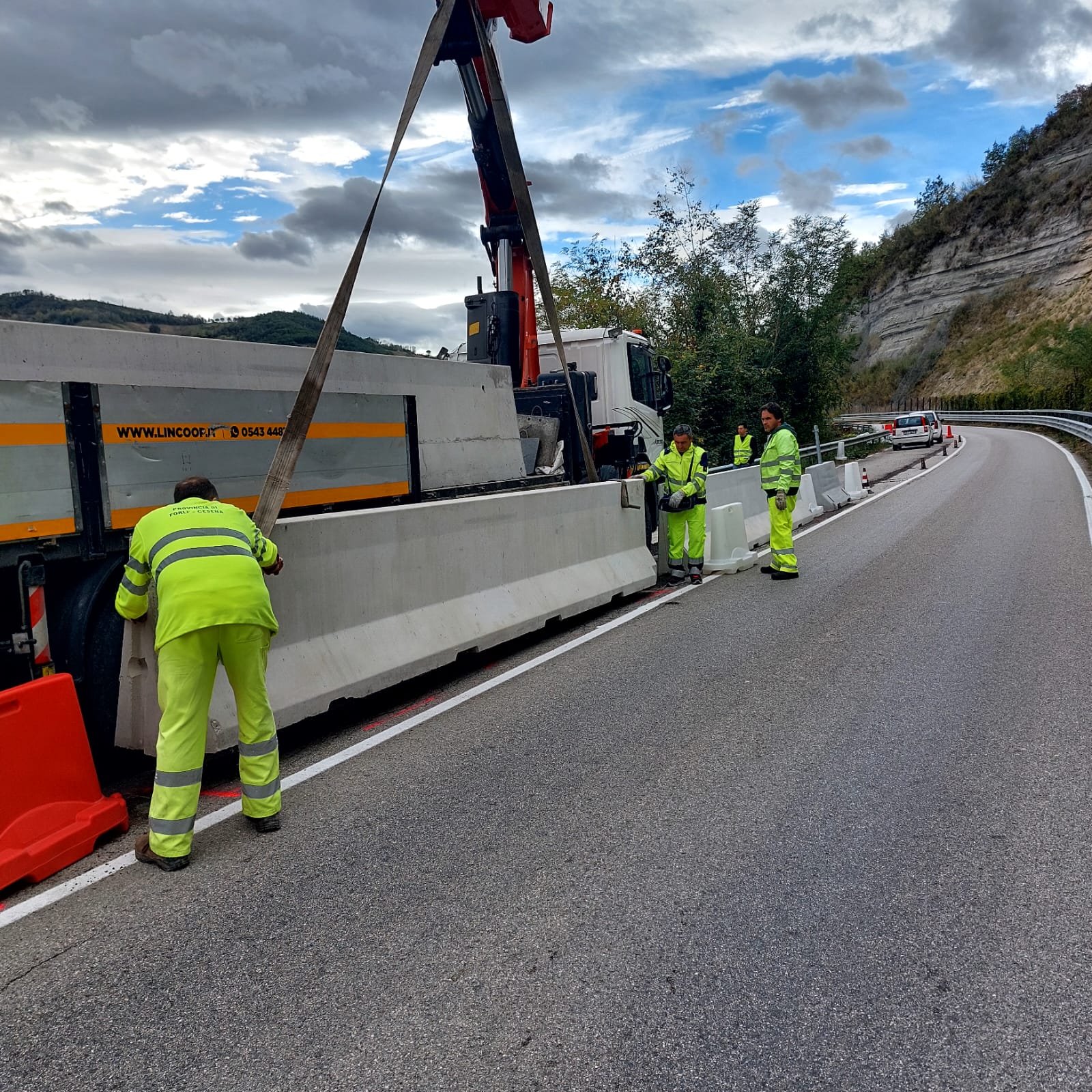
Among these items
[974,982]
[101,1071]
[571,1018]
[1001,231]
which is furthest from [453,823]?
[1001,231]

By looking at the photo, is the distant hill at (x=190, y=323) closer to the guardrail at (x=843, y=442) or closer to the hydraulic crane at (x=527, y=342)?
the hydraulic crane at (x=527, y=342)

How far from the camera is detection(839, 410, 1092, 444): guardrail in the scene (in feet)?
115

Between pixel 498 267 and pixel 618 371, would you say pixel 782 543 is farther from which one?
→ pixel 498 267

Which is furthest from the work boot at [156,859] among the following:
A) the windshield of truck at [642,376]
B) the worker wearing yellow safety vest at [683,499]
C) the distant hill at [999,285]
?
the distant hill at [999,285]

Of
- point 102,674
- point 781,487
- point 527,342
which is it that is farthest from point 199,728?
point 527,342

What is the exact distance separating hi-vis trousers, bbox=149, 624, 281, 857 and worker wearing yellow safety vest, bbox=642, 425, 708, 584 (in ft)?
21.3

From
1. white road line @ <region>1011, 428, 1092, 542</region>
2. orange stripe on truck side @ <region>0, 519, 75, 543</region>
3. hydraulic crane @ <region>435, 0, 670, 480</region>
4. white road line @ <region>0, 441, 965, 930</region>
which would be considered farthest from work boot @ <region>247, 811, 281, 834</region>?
white road line @ <region>1011, 428, 1092, 542</region>

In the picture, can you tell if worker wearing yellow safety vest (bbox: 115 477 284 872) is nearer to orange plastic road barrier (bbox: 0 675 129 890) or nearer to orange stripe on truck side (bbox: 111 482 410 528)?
orange plastic road barrier (bbox: 0 675 129 890)

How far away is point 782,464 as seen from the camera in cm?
1081

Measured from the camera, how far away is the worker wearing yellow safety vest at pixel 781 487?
10.7 metres

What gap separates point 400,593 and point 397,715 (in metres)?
0.83

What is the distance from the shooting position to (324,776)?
4.96 metres

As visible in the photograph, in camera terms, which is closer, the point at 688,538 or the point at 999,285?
the point at 688,538

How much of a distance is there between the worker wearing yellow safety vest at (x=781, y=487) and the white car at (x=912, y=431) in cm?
2980
